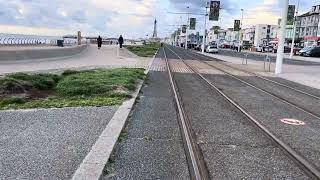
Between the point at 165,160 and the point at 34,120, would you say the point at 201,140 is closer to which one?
the point at 165,160

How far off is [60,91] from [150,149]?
26.3 feet

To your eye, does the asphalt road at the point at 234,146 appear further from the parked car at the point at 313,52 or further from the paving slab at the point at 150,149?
the parked car at the point at 313,52

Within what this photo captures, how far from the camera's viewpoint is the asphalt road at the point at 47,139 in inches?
249

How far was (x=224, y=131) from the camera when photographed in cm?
961

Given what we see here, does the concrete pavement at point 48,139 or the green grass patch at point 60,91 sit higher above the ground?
the concrete pavement at point 48,139

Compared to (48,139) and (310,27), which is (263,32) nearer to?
(310,27)

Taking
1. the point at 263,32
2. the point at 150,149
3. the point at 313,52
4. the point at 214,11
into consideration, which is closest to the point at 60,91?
the point at 150,149

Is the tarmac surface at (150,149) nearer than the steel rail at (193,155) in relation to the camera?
No

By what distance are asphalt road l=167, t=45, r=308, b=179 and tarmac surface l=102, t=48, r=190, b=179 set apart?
0.45 m

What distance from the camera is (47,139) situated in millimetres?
8086

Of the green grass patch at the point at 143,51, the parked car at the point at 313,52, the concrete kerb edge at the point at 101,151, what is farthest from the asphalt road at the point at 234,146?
the parked car at the point at 313,52

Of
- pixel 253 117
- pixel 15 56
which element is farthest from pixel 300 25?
pixel 253 117

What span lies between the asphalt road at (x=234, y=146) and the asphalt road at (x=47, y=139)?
74.6 inches

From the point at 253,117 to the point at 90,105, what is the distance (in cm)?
399
